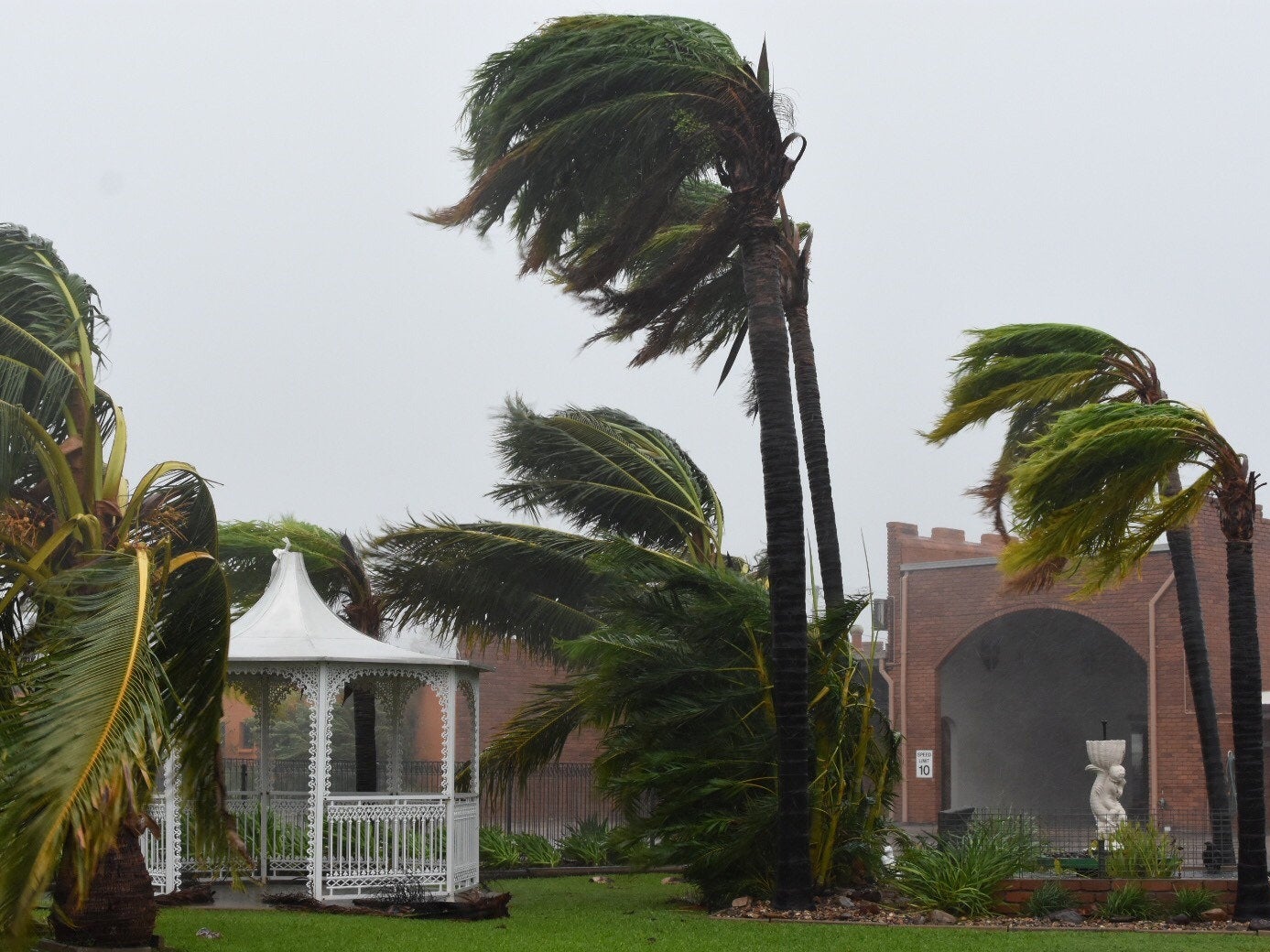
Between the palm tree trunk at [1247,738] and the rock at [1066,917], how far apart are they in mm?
1499

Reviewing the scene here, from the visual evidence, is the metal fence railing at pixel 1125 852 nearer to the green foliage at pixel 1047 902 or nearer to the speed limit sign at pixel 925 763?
the green foliage at pixel 1047 902

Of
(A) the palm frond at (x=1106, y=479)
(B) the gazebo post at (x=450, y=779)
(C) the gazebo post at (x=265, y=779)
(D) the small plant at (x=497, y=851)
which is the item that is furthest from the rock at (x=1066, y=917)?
(D) the small plant at (x=497, y=851)

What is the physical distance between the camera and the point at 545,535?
67.8 ft

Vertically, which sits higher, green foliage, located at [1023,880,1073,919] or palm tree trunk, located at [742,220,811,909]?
palm tree trunk, located at [742,220,811,909]

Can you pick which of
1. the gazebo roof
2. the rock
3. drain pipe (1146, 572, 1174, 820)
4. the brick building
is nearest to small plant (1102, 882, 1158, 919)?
the rock

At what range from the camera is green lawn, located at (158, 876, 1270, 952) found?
1192 cm

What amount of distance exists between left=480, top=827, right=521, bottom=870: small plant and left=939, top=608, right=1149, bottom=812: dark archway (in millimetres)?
18490

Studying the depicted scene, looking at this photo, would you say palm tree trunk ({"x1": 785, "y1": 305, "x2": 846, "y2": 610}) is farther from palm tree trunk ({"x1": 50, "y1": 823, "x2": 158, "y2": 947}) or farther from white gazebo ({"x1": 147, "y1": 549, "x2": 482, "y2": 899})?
palm tree trunk ({"x1": 50, "y1": 823, "x2": 158, "y2": 947})

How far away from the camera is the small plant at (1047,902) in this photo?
47.1ft

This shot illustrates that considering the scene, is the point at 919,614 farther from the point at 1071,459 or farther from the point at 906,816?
the point at 1071,459

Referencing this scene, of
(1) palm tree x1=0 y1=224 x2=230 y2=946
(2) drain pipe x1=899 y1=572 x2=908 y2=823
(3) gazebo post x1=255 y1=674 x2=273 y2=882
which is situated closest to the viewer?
(1) palm tree x1=0 y1=224 x2=230 y2=946

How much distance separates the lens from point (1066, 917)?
14.1 m

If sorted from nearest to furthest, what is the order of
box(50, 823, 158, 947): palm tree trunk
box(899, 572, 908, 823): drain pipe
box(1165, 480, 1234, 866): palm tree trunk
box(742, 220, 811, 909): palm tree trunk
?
box(50, 823, 158, 947): palm tree trunk
box(742, 220, 811, 909): palm tree trunk
box(1165, 480, 1234, 866): palm tree trunk
box(899, 572, 908, 823): drain pipe

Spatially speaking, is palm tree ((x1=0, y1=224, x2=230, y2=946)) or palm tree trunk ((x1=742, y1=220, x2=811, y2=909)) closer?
palm tree ((x1=0, y1=224, x2=230, y2=946))
